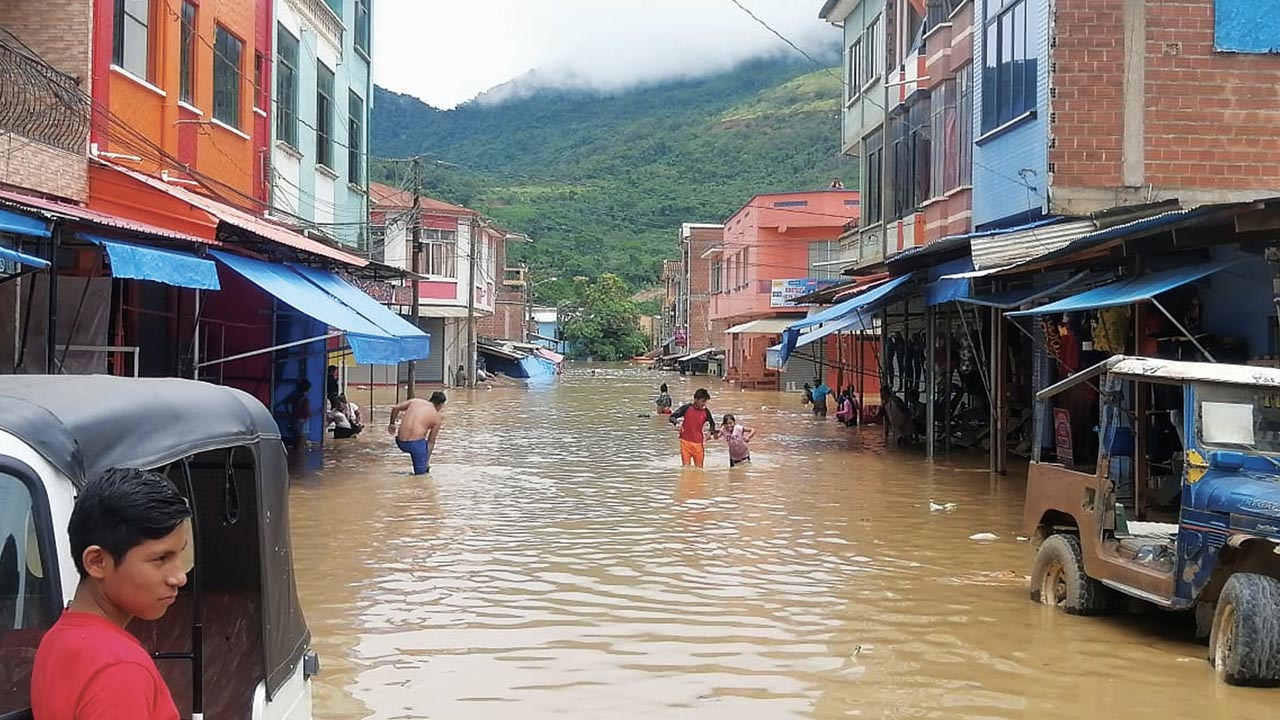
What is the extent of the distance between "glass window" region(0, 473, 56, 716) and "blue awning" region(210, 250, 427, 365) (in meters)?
11.8

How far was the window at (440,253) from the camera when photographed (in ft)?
161

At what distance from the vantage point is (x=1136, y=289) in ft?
38.5

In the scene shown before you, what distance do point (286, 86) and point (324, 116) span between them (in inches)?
127

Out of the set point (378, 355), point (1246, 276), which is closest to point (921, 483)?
point (1246, 276)

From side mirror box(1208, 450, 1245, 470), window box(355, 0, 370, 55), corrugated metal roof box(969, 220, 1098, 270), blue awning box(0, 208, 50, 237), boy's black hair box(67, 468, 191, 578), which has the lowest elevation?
side mirror box(1208, 450, 1245, 470)

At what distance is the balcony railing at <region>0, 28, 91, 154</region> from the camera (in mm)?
13047

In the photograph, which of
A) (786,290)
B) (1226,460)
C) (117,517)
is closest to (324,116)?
(1226,460)

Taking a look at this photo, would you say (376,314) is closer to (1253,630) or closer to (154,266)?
(154,266)

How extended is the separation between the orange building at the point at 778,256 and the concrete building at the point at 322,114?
18210mm

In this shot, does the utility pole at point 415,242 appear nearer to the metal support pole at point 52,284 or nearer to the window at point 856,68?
the window at point 856,68

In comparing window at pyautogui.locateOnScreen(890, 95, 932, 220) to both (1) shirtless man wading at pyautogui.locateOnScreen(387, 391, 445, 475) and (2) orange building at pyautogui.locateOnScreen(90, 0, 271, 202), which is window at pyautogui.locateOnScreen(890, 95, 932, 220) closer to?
(1) shirtless man wading at pyautogui.locateOnScreen(387, 391, 445, 475)

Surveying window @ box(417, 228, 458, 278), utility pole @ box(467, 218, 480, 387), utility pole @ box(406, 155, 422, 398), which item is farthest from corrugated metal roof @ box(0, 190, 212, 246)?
window @ box(417, 228, 458, 278)

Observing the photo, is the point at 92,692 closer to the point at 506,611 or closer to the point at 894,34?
the point at 506,611

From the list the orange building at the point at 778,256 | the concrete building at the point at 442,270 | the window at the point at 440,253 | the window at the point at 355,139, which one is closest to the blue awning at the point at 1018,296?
the window at the point at 355,139
